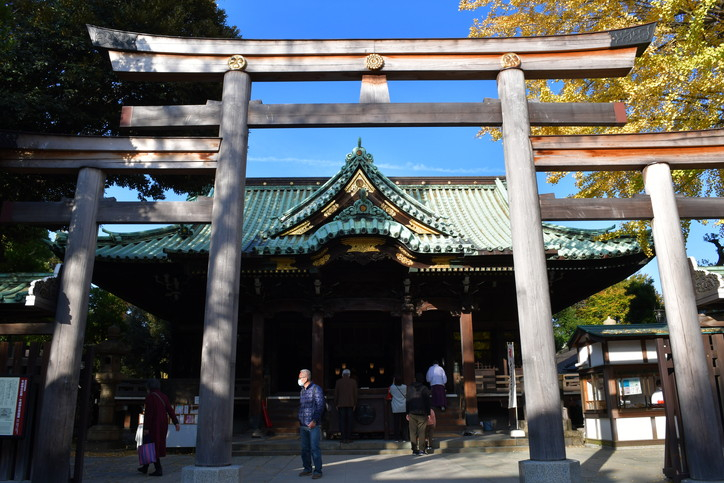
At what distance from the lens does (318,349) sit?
1347 centimetres

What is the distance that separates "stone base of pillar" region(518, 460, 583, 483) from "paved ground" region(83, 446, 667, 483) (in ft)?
5.06

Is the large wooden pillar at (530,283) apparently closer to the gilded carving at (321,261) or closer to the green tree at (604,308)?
the gilded carving at (321,261)

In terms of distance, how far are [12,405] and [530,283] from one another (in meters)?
6.72

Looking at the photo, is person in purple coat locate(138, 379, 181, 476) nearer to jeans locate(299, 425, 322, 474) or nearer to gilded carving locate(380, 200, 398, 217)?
jeans locate(299, 425, 322, 474)

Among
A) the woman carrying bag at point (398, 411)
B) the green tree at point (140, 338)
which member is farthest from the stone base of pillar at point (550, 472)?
the green tree at point (140, 338)

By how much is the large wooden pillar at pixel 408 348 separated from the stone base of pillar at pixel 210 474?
6838 millimetres

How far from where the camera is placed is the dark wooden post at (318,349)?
13.1m

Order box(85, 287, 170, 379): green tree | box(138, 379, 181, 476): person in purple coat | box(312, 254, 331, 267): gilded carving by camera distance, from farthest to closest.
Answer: box(85, 287, 170, 379): green tree
box(312, 254, 331, 267): gilded carving
box(138, 379, 181, 476): person in purple coat

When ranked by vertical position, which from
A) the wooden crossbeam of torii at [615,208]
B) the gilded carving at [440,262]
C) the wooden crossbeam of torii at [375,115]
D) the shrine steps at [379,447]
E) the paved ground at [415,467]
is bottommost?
the paved ground at [415,467]

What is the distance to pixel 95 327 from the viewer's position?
2544 cm

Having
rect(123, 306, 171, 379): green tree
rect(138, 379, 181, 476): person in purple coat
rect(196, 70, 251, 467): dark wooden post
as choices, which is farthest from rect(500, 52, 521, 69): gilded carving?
rect(123, 306, 171, 379): green tree

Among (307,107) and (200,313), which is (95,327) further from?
(307,107)

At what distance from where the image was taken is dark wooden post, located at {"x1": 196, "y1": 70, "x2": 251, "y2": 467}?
663 centimetres

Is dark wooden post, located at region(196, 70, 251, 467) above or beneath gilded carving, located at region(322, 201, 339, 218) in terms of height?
beneath
